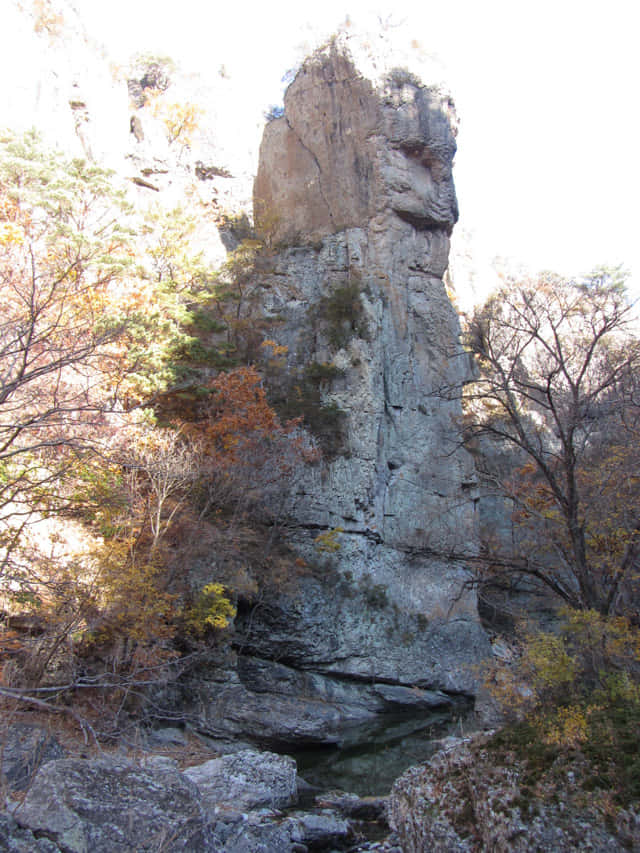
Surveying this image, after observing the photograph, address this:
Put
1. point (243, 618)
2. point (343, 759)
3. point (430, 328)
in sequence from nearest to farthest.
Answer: point (343, 759)
point (243, 618)
point (430, 328)

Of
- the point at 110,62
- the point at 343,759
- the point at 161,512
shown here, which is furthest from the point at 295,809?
the point at 110,62

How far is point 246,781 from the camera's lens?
10.6 meters

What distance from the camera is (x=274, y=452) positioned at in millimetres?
19516

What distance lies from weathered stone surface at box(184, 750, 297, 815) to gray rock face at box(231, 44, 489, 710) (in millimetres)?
6505

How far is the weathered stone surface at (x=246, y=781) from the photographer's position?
32.6 feet

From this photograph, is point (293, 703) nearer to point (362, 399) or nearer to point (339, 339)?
point (362, 399)

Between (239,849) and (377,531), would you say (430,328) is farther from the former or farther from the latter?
(239,849)

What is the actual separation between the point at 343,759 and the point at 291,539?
24.2 feet

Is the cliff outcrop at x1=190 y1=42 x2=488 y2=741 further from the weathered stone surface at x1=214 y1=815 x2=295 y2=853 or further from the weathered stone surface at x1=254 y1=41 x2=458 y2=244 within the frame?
the weathered stone surface at x1=214 y1=815 x2=295 y2=853

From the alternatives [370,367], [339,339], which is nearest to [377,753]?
[370,367]

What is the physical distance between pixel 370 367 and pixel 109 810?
19405mm

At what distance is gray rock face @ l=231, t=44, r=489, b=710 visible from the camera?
783 inches

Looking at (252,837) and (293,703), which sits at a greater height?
(293,703)

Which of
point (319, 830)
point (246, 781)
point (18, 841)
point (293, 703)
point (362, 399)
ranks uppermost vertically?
point (362, 399)
